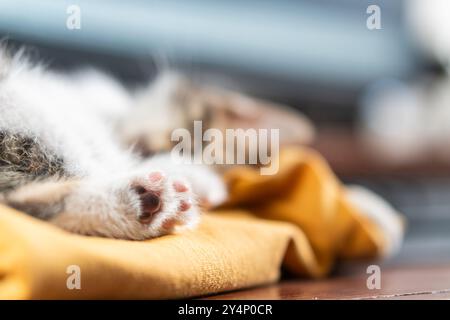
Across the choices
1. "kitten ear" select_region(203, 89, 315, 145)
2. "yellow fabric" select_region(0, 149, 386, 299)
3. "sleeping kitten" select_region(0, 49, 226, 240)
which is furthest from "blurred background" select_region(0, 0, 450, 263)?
"sleeping kitten" select_region(0, 49, 226, 240)

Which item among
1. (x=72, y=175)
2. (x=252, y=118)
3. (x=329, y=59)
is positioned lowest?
(x=72, y=175)

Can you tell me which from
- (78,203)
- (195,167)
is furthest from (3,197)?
(195,167)

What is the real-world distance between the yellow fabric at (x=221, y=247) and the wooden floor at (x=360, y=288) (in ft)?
0.08

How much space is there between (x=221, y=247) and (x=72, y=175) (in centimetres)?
16

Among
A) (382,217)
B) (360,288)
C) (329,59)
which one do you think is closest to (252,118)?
(382,217)

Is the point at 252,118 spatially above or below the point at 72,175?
above

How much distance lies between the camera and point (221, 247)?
23.0 inches

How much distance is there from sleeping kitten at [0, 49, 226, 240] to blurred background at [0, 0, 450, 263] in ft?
3.63

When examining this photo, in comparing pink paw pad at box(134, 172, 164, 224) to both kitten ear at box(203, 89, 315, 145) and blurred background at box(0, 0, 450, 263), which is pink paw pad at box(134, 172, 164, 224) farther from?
blurred background at box(0, 0, 450, 263)

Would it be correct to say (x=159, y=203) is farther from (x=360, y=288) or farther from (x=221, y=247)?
(x=360, y=288)

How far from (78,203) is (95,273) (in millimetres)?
102

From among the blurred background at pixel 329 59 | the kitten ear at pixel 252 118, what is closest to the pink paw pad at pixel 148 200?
the kitten ear at pixel 252 118

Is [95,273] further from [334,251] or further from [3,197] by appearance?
[334,251]

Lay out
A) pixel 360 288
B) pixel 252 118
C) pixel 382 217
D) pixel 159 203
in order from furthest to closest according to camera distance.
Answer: pixel 252 118 < pixel 382 217 < pixel 360 288 < pixel 159 203
